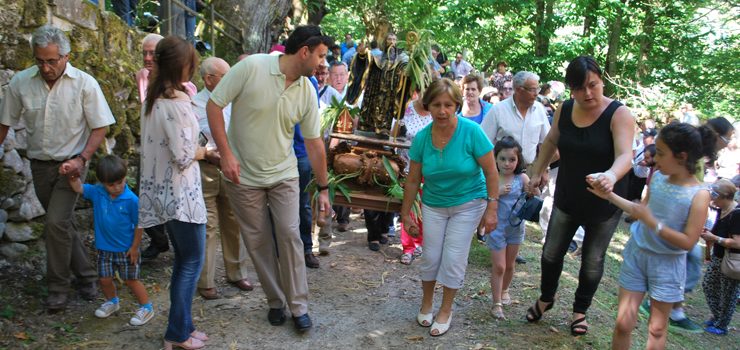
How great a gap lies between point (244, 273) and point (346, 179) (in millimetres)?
1273

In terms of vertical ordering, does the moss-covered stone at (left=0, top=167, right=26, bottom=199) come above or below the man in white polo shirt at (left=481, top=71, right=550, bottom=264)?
below

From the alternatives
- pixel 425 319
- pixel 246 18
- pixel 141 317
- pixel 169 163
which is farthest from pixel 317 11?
pixel 169 163

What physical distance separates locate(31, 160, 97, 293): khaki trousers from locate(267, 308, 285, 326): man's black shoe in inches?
61.1

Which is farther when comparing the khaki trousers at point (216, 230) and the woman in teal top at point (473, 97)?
the woman in teal top at point (473, 97)

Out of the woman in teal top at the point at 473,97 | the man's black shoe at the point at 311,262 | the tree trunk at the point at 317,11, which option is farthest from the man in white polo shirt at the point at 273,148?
the tree trunk at the point at 317,11

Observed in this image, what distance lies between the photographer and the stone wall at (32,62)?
484cm

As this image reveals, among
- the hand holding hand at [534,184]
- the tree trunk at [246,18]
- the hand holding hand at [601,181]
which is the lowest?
the hand holding hand at [534,184]

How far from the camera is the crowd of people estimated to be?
3.47 meters

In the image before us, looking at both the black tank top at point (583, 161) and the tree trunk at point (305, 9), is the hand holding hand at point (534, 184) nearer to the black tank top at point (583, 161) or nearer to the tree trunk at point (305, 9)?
the black tank top at point (583, 161)

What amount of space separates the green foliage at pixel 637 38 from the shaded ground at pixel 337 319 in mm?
12138

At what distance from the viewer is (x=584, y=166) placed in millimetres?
4066

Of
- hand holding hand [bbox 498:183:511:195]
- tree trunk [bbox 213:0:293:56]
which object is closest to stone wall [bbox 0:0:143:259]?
hand holding hand [bbox 498:183:511:195]

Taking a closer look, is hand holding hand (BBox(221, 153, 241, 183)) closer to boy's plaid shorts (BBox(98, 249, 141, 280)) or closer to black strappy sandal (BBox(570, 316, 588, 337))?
boy's plaid shorts (BBox(98, 249, 141, 280))

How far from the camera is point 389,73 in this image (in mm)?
5531
